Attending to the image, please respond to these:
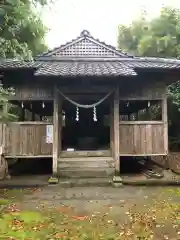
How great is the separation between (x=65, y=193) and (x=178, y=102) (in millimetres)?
9604

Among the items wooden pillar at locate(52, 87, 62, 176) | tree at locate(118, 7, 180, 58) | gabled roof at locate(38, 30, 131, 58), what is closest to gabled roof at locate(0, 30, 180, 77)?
gabled roof at locate(38, 30, 131, 58)

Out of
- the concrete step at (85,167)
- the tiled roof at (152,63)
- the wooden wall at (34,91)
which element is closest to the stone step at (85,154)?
the concrete step at (85,167)

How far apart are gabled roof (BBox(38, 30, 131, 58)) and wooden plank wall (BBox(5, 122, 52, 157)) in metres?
3.82

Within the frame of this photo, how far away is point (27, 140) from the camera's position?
10.5 metres

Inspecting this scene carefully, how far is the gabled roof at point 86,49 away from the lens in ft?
41.4

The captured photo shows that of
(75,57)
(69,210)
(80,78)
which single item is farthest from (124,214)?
(75,57)

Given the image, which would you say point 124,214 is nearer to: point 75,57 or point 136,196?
point 136,196

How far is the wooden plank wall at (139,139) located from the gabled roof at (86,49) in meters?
3.65

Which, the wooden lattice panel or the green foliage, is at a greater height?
the green foliage

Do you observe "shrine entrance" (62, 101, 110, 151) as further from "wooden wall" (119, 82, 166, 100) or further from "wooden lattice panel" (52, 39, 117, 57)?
"wooden wall" (119, 82, 166, 100)

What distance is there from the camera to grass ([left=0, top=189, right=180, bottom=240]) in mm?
4891

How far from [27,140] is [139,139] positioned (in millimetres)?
4147

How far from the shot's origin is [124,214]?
622 centimetres

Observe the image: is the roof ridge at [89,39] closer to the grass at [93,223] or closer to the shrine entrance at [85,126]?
the shrine entrance at [85,126]
